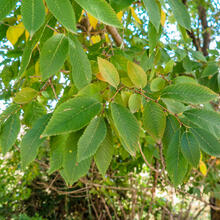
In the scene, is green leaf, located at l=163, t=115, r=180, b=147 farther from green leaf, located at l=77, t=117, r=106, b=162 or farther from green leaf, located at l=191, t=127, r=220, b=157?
green leaf, located at l=77, t=117, r=106, b=162

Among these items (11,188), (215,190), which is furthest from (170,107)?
(11,188)

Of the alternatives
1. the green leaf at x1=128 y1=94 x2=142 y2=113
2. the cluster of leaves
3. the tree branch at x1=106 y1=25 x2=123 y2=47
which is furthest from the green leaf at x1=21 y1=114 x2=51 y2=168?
the tree branch at x1=106 y1=25 x2=123 y2=47

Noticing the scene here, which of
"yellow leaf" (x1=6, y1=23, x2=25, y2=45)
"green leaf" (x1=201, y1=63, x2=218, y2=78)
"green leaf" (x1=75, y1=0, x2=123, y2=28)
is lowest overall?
"green leaf" (x1=75, y1=0, x2=123, y2=28)

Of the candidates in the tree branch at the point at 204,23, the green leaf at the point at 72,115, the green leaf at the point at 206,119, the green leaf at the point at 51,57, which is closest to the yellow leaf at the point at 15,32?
the green leaf at the point at 51,57

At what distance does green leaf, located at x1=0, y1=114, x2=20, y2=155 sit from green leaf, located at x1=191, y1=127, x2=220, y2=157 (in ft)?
1.42

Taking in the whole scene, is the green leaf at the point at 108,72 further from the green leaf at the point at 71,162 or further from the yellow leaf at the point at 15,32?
the yellow leaf at the point at 15,32

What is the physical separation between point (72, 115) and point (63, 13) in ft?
0.60

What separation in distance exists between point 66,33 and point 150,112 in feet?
0.88

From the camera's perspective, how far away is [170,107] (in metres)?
0.59

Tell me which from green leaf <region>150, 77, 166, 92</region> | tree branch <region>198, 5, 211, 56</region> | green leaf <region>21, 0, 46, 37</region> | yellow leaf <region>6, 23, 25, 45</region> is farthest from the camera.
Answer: tree branch <region>198, 5, 211, 56</region>

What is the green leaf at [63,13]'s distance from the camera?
1.32 feet

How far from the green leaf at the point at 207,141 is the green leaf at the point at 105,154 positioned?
0.20 meters

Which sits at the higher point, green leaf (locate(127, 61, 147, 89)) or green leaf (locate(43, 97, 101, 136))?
A: green leaf (locate(127, 61, 147, 89))

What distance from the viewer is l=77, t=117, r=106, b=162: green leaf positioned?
0.45m
